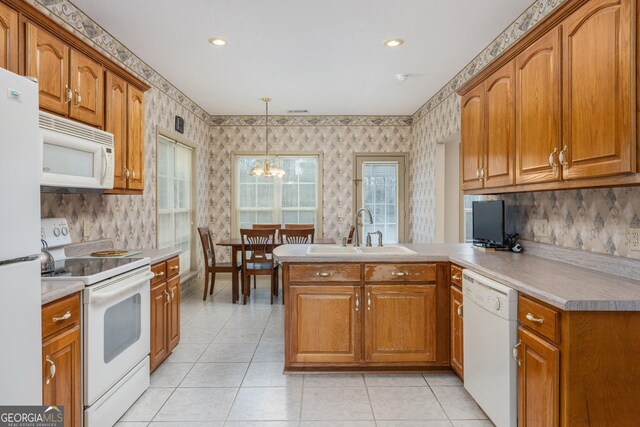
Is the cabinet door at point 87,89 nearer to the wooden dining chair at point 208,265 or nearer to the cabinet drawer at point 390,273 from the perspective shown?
the cabinet drawer at point 390,273

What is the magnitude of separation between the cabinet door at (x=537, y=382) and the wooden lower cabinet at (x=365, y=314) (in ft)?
3.02

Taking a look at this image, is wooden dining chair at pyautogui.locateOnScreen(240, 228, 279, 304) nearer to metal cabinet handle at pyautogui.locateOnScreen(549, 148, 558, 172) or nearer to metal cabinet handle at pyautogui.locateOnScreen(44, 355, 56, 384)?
metal cabinet handle at pyautogui.locateOnScreen(44, 355, 56, 384)

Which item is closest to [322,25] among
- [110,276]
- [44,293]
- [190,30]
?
[190,30]

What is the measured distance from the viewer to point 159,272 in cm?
279

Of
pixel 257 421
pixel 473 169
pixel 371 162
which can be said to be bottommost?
pixel 257 421

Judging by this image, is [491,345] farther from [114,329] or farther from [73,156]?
[73,156]

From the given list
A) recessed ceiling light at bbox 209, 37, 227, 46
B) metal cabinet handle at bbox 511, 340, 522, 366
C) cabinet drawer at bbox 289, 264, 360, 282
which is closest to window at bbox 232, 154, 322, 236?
recessed ceiling light at bbox 209, 37, 227, 46

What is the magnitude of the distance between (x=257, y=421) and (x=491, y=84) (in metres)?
2.63

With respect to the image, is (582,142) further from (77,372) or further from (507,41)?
(77,372)

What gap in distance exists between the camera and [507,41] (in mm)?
3232

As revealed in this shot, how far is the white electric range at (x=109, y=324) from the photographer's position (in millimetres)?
1887

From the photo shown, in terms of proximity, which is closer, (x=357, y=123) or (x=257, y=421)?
(x=257, y=421)

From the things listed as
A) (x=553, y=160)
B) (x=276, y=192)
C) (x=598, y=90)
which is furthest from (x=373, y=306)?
(x=276, y=192)

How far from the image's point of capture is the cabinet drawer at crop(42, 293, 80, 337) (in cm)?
162
